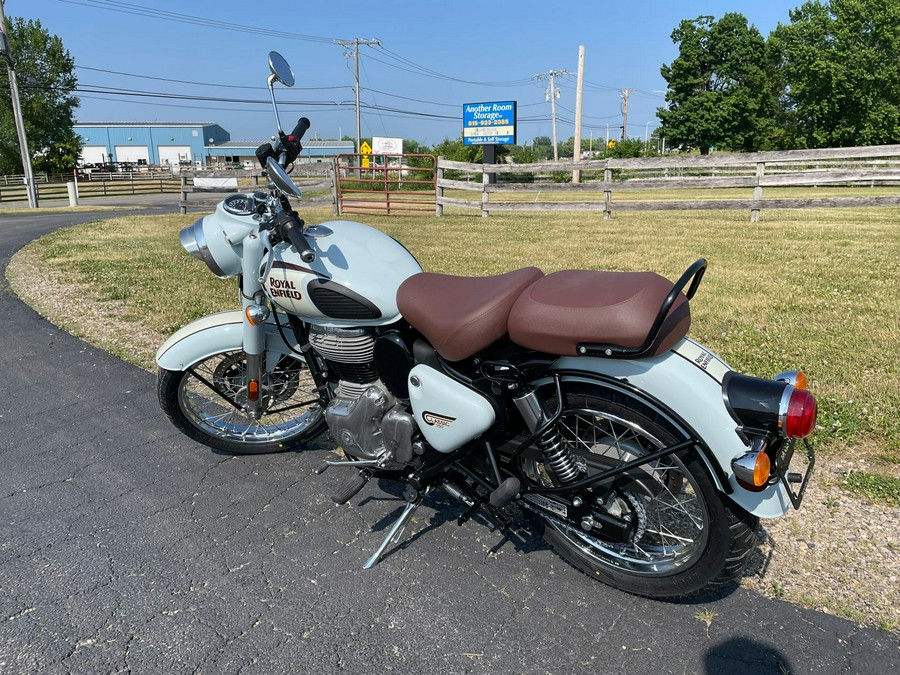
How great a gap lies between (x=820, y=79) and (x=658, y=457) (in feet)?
163

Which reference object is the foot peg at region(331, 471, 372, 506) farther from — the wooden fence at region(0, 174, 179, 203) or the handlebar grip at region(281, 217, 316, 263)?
the wooden fence at region(0, 174, 179, 203)

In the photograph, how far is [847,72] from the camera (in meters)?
41.6

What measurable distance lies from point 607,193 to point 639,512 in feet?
46.5

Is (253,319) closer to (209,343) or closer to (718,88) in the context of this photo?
(209,343)

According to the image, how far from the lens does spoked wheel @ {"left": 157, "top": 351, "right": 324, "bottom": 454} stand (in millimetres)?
3525

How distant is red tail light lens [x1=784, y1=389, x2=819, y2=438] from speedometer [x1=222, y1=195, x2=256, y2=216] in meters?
2.43

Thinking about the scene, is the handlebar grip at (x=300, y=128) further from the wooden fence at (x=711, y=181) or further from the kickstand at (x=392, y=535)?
the wooden fence at (x=711, y=181)

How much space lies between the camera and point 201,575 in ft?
8.75

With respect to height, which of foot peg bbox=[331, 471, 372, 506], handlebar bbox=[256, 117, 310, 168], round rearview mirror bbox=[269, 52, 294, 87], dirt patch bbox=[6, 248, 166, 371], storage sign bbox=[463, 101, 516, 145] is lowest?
foot peg bbox=[331, 471, 372, 506]

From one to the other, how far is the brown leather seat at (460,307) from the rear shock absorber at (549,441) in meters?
0.28

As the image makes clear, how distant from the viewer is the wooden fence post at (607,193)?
1538 centimetres

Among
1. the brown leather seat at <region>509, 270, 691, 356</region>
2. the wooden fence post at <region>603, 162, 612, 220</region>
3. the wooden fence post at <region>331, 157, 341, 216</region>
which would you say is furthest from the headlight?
the wooden fence post at <region>331, 157, 341, 216</region>

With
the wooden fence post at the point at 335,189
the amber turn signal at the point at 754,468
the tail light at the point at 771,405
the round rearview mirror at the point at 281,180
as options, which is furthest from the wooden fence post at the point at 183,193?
the amber turn signal at the point at 754,468

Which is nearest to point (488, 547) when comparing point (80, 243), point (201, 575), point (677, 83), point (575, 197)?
point (201, 575)
